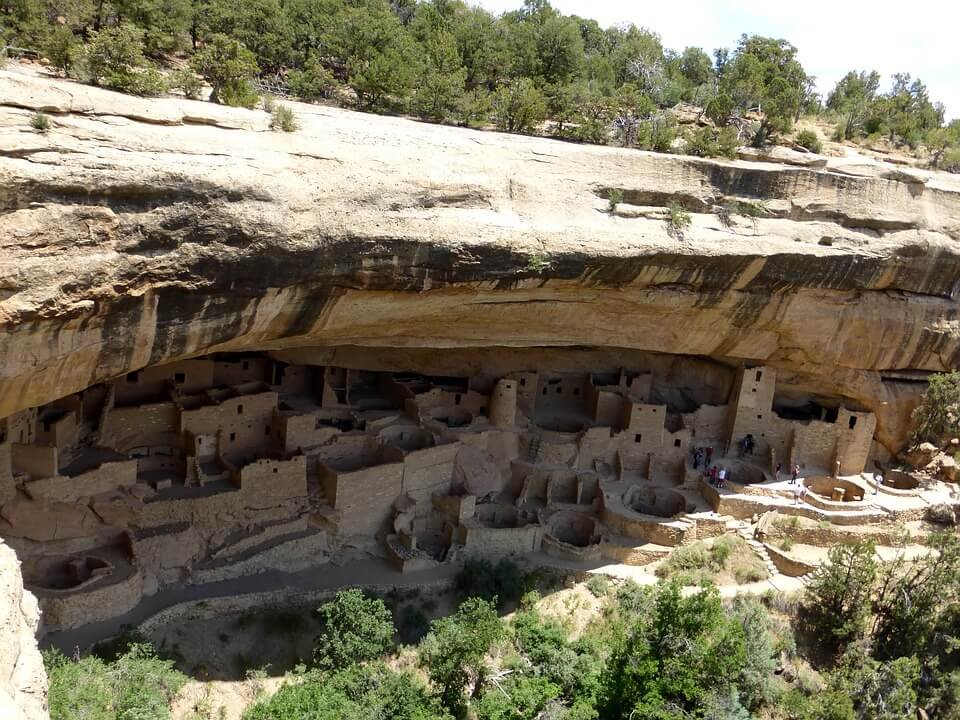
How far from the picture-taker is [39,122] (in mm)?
9156

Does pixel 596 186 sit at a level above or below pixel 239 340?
above

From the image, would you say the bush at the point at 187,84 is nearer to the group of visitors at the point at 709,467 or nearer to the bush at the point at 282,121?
the bush at the point at 282,121

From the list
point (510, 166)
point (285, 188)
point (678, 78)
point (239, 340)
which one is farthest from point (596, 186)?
point (678, 78)

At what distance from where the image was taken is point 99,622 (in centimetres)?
1255

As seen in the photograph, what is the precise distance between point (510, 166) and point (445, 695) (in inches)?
353

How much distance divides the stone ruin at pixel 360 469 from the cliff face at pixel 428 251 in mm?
1238

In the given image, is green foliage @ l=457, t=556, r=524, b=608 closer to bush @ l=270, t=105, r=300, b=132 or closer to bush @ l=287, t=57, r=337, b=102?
bush @ l=270, t=105, r=300, b=132

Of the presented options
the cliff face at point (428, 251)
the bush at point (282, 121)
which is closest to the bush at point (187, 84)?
the cliff face at point (428, 251)

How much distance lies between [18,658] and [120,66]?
9462mm

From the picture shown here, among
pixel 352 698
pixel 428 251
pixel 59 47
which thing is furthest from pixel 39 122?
pixel 352 698

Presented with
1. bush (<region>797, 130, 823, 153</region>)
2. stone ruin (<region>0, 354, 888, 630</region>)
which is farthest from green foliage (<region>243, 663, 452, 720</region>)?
bush (<region>797, 130, 823, 153</region>)

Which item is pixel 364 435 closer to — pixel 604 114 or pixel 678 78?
pixel 604 114

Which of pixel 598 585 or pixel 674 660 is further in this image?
pixel 598 585

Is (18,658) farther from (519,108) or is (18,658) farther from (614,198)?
(519,108)
